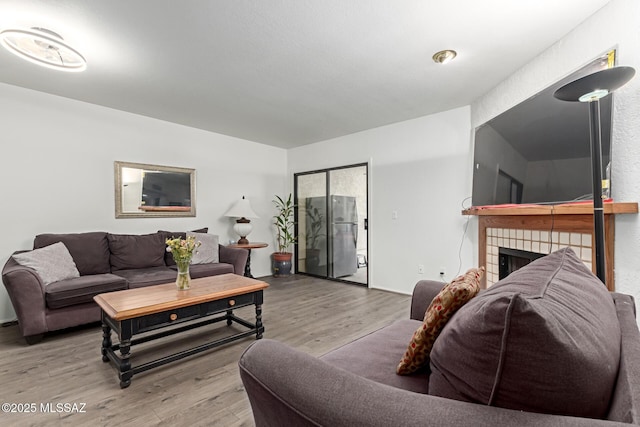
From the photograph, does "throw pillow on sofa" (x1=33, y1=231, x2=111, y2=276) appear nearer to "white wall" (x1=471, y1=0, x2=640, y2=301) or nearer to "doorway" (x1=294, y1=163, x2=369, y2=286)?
"doorway" (x1=294, y1=163, x2=369, y2=286)

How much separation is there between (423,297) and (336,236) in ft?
10.9

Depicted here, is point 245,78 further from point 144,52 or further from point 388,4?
point 388,4

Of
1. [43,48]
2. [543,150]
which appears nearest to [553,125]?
[543,150]

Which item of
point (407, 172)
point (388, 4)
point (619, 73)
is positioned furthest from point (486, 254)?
point (388, 4)

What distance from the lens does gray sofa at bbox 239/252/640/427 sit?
1.78 ft

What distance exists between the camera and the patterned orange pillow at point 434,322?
0.98m

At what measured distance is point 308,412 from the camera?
0.68m

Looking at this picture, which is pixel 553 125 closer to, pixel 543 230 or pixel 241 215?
Result: pixel 543 230

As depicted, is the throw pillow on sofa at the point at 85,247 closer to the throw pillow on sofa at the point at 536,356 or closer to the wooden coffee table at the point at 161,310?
the wooden coffee table at the point at 161,310

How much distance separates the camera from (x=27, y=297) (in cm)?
245

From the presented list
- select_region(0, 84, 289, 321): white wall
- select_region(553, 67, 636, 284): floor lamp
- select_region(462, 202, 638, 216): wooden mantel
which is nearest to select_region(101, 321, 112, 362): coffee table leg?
select_region(0, 84, 289, 321): white wall

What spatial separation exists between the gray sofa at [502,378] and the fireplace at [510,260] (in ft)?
6.22

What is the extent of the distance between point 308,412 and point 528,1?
2427 millimetres

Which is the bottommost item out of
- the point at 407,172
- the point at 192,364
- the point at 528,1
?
the point at 192,364
